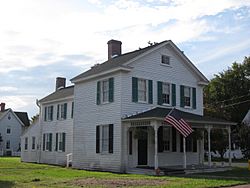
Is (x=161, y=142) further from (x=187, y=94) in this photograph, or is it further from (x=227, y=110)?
(x=227, y=110)

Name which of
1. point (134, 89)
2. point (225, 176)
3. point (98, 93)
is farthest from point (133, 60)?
point (225, 176)

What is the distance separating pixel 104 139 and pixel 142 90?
3.99 m

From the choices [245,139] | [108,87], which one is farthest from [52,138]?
[245,139]

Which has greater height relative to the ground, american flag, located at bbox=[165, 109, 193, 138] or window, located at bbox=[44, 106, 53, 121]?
window, located at bbox=[44, 106, 53, 121]

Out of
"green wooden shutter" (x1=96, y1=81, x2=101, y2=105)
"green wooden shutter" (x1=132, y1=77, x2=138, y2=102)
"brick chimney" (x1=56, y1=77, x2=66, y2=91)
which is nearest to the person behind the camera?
"green wooden shutter" (x1=132, y1=77, x2=138, y2=102)

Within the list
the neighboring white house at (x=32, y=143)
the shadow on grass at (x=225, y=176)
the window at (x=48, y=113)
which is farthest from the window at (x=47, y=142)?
the shadow on grass at (x=225, y=176)

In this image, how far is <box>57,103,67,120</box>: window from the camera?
109 feet

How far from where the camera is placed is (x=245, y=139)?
119 ft

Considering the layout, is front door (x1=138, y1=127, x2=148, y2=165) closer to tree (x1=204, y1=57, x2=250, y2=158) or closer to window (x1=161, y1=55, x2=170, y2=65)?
window (x1=161, y1=55, x2=170, y2=65)

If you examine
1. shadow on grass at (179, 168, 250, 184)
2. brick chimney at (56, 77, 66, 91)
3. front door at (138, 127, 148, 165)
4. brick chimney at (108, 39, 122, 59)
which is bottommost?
shadow on grass at (179, 168, 250, 184)

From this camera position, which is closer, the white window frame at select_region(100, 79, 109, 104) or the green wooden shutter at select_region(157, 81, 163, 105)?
the white window frame at select_region(100, 79, 109, 104)

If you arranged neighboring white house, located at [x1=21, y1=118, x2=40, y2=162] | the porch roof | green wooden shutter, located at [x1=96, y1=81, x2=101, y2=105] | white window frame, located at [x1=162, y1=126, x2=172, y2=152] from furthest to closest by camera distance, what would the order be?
1. neighboring white house, located at [x1=21, y1=118, x2=40, y2=162]
2. green wooden shutter, located at [x1=96, y1=81, x2=101, y2=105]
3. white window frame, located at [x1=162, y1=126, x2=172, y2=152]
4. the porch roof

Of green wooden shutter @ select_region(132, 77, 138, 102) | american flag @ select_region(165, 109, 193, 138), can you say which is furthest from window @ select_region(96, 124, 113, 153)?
american flag @ select_region(165, 109, 193, 138)

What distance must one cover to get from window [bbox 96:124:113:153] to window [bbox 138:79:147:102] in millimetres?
2609
